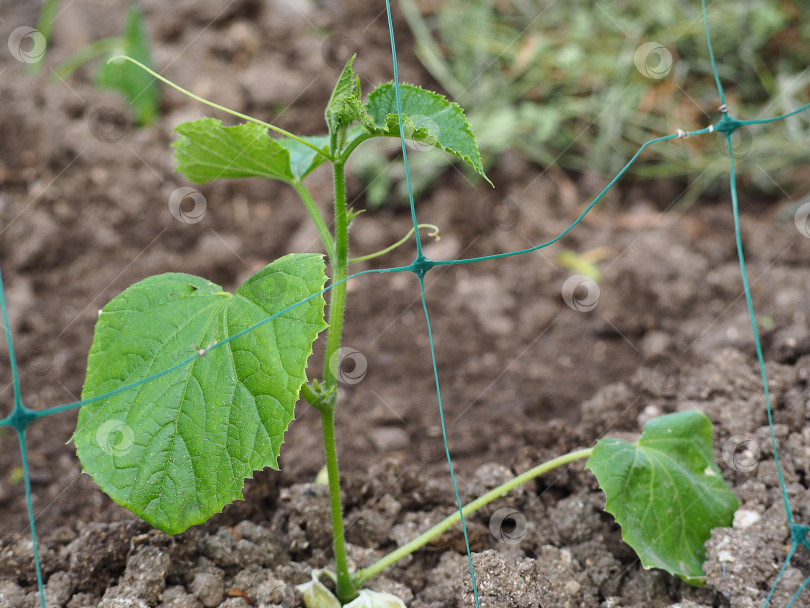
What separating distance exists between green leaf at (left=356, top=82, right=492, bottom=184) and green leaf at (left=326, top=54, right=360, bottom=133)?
0.03 meters

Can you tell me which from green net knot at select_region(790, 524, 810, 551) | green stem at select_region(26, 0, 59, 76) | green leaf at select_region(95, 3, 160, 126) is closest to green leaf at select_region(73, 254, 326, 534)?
green net knot at select_region(790, 524, 810, 551)

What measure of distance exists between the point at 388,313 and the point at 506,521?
1152 millimetres

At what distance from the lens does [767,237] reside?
283 centimetres

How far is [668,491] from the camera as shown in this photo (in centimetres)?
157

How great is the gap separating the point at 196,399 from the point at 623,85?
2.73 m

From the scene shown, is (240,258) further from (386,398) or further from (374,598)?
(374,598)

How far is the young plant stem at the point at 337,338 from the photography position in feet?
4.61

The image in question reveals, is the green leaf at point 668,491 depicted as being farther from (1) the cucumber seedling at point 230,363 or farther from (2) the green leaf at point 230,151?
(2) the green leaf at point 230,151

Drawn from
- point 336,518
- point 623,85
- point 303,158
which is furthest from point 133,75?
point 336,518

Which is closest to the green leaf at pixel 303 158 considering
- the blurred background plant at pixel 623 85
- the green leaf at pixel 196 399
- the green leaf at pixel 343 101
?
the green leaf at pixel 343 101

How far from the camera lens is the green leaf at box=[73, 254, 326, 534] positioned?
1277 millimetres

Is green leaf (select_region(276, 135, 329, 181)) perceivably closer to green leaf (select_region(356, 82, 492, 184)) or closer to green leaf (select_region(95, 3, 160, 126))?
green leaf (select_region(356, 82, 492, 184))

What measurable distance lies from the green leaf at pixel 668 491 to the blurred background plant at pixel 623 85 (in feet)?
5.60

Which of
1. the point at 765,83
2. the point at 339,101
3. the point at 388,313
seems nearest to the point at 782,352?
the point at 388,313
